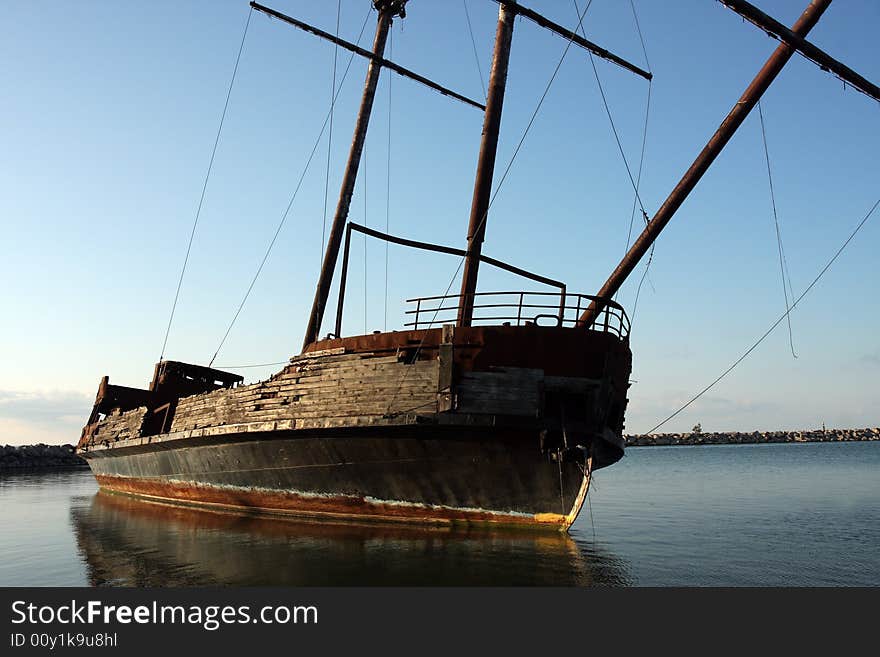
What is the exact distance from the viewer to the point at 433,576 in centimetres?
904

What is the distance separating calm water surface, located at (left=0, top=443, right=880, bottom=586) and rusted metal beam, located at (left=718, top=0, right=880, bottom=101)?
9.49 meters

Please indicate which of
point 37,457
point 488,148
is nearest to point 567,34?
point 488,148

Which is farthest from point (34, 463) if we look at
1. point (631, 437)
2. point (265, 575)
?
point (631, 437)

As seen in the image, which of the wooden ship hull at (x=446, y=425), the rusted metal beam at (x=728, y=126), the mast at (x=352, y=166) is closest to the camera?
the wooden ship hull at (x=446, y=425)

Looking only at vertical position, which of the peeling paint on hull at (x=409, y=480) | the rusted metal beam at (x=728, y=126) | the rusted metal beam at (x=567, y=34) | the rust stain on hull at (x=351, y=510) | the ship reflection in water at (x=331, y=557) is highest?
the rusted metal beam at (x=567, y=34)

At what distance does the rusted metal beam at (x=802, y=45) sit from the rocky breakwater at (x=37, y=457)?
175 feet

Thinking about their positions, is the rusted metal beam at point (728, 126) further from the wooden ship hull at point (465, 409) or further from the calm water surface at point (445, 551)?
the calm water surface at point (445, 551)

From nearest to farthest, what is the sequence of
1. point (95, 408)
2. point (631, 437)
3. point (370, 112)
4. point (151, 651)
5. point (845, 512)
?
point (151, 651) < point (845, 512) < point (370, 112) < point (95, 408) < point (631, 437)

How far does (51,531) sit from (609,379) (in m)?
13.9

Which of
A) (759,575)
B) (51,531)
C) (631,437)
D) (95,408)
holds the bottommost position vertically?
(51,531)

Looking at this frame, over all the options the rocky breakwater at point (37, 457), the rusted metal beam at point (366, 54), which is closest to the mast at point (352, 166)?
the rusted metal beam at point (366, 54)

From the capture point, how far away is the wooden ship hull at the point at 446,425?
12336mm

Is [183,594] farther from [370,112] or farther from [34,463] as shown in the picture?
[34,463]

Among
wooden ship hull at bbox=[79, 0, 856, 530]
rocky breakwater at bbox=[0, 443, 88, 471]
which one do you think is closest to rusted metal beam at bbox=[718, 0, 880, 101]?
wooden ship hull at bbox=[79, 0, 856, 530]
